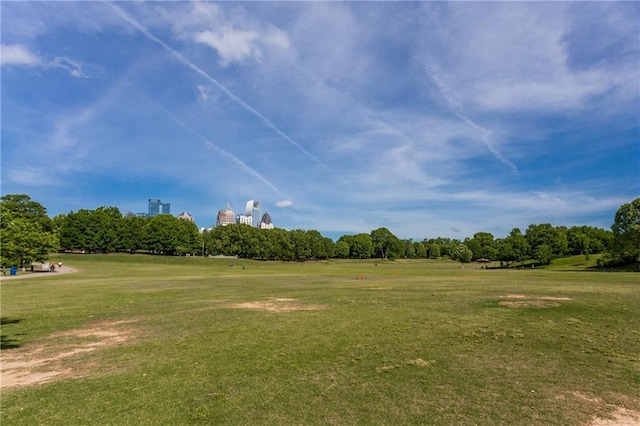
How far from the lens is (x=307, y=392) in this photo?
9008 mm

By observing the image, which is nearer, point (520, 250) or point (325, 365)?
point (325, 365)

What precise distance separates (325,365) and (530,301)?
683 inches

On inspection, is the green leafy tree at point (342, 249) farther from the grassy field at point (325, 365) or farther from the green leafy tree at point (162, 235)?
the grassy field at point (325, 365)

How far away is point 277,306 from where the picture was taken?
22.8 metres

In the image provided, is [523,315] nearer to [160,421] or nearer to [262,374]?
[262,374]

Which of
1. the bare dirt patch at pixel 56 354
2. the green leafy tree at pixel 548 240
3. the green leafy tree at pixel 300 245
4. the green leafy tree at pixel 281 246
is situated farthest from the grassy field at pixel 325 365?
the green leafy tree at pixel 300 245

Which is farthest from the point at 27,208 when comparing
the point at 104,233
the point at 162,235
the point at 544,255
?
the point at 544,255

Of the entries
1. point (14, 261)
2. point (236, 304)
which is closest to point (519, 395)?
point (236, 304)

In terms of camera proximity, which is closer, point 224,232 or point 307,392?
point 307,392

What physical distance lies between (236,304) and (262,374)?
1394cm

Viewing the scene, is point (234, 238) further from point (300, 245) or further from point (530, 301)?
point (530, 301)

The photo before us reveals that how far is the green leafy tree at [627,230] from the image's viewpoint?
235 ft

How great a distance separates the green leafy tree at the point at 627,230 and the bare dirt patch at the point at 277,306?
256ft

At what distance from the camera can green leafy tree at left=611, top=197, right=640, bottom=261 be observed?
235 feet
